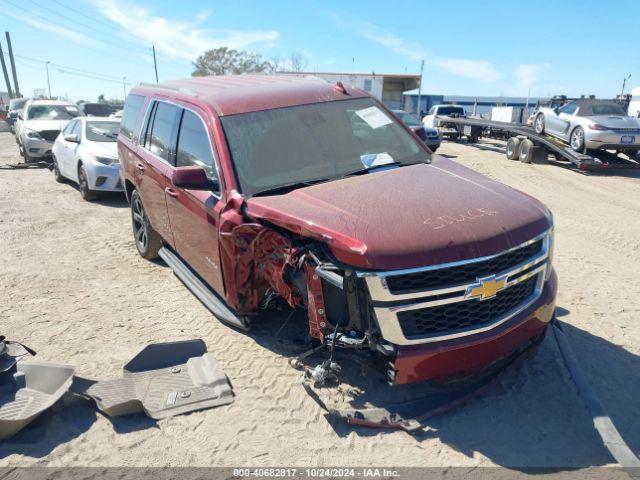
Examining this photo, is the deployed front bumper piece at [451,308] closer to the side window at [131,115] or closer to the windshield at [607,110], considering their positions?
the side window at [131,115]

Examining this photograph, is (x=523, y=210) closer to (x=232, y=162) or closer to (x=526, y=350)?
(x=526, y=350)

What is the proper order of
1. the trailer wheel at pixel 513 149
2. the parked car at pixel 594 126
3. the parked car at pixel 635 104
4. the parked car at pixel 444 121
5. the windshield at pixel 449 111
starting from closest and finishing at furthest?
1. the parked car at pixel 594 126
2. the trailer wheel at pixel 513 149
3. the parked car at pixel 444 121
4. the windshield at pixel 449 111
5. the parked car at pixel 635 104

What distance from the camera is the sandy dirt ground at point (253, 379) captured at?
269 cm

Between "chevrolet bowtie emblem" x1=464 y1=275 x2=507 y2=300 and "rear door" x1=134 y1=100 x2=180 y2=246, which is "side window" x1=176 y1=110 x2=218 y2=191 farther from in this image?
"chevrolet bowtie emblem" x1=464 y1=275 x2=507 y2=300

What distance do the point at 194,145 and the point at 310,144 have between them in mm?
1063

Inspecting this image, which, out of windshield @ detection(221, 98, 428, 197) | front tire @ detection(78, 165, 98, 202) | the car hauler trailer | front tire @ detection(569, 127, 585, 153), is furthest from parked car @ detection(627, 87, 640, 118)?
windshield @ detection(221, 98, 428, 197)

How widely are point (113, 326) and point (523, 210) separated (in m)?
3.62

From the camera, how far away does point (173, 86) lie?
5.05 meters

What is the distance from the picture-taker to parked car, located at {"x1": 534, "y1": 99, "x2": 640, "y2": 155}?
43.3ft

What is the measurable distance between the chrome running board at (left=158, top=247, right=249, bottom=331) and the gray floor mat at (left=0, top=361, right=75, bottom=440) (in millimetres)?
1184

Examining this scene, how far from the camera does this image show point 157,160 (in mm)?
4844

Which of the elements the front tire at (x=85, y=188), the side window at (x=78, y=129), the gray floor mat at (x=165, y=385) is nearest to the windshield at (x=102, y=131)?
the side window at (x=78, y=129)

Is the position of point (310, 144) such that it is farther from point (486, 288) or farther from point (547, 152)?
point (547, 152)

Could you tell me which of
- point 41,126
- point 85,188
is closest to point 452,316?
point 85,188
